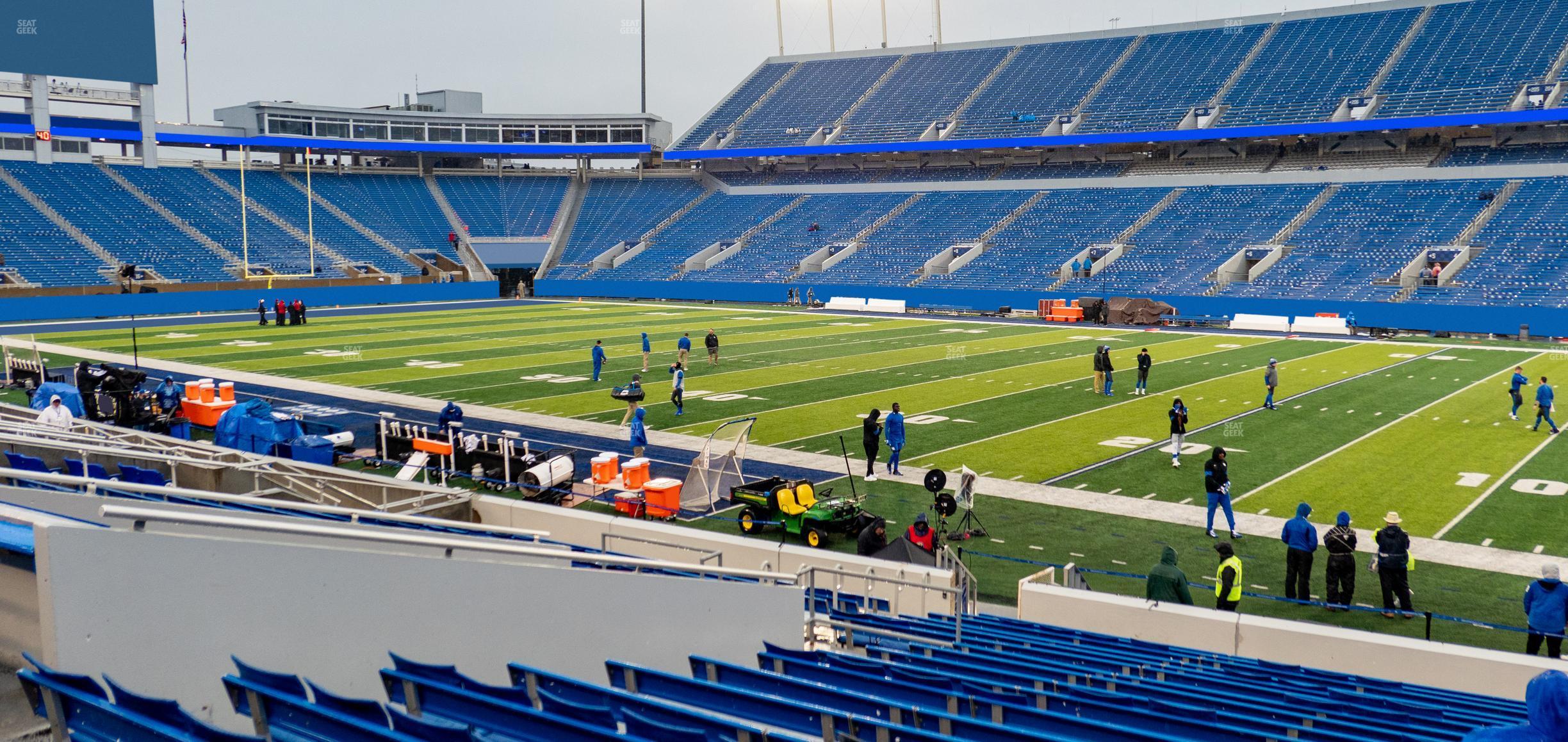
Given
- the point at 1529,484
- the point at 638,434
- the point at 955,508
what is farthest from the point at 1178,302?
the point at 955,508

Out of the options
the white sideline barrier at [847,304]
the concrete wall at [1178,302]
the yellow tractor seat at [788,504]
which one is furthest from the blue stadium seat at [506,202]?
the yellow tractor seat at [788,504]

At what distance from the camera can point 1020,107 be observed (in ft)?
228

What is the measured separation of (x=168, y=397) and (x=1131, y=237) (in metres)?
46.1

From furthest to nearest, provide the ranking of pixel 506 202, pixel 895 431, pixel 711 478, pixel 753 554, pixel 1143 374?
pixel 506 202 < pixel 1143 374 < pixel 895 431 < pixel 711 478 < pixel 753 554

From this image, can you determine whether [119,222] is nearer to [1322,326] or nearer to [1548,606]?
[1322,326]

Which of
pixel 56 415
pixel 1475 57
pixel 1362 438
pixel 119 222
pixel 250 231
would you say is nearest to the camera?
pixel 56 415

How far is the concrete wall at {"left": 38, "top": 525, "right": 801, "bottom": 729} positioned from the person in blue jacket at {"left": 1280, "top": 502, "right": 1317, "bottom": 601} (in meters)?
8.96

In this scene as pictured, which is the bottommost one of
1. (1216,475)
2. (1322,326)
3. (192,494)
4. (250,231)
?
(1216,475)

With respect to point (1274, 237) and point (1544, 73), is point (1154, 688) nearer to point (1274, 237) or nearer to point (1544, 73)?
point (1274, 237)

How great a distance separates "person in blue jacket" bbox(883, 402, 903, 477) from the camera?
18328mm

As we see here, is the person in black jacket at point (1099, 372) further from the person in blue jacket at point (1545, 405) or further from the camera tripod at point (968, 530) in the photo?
the camera tripod at point (968, 530)

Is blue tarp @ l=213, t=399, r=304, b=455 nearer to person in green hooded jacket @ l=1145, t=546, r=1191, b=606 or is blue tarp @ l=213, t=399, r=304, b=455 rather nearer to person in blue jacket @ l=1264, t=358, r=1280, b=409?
person in green hooded jacket @ l=1145, t=546, r=1191, b=606

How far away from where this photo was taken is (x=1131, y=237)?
186 feet

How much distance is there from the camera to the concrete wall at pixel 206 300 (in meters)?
45.8
